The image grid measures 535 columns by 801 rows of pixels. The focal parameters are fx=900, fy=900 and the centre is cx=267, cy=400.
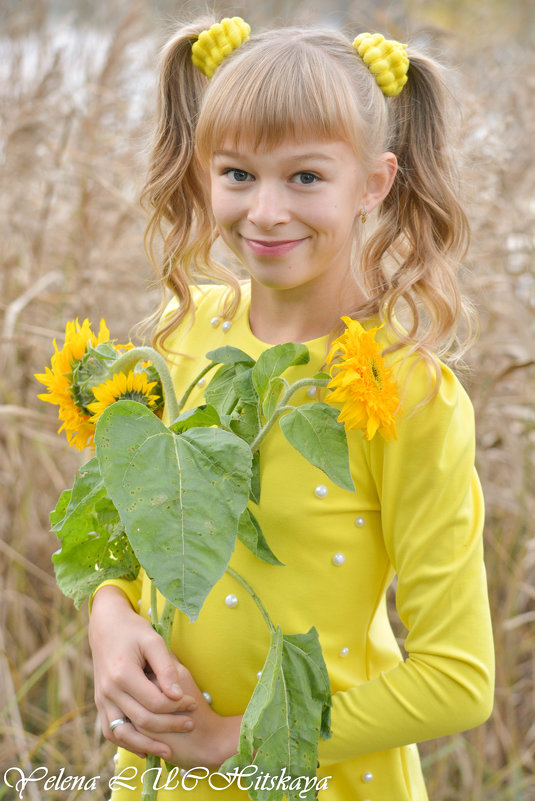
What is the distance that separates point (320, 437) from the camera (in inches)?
38.7

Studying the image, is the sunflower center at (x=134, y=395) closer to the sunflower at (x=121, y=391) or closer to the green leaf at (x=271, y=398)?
the sunflower at (x=121, y=391)

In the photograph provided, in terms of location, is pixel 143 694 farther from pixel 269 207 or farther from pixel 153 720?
pixel 269 207

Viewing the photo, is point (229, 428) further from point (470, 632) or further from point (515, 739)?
point (515, 739)

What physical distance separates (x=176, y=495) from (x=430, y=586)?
417 mm

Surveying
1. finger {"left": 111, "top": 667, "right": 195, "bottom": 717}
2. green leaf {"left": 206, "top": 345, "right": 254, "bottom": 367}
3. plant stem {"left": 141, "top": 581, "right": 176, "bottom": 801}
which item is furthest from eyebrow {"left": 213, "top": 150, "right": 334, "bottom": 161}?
finger {"left": 111, "top": 667, "right": 195, "bottom": 717}

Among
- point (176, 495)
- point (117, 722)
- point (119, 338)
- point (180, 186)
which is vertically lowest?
point (119, 338)

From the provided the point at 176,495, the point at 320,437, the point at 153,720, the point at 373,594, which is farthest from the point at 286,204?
the point at 153,720

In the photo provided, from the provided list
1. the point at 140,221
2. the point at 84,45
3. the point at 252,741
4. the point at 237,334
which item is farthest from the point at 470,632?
the point at 84,45

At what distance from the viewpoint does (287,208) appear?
1093mm

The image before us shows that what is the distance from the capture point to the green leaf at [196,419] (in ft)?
3.14

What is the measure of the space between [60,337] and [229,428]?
1210 mm

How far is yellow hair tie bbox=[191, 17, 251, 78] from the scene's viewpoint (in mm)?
1244

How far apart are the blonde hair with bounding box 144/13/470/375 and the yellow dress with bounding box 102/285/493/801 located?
0.14 m

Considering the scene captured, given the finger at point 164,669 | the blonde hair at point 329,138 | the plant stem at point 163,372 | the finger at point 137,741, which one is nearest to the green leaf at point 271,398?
the plant stem at point 163,372
